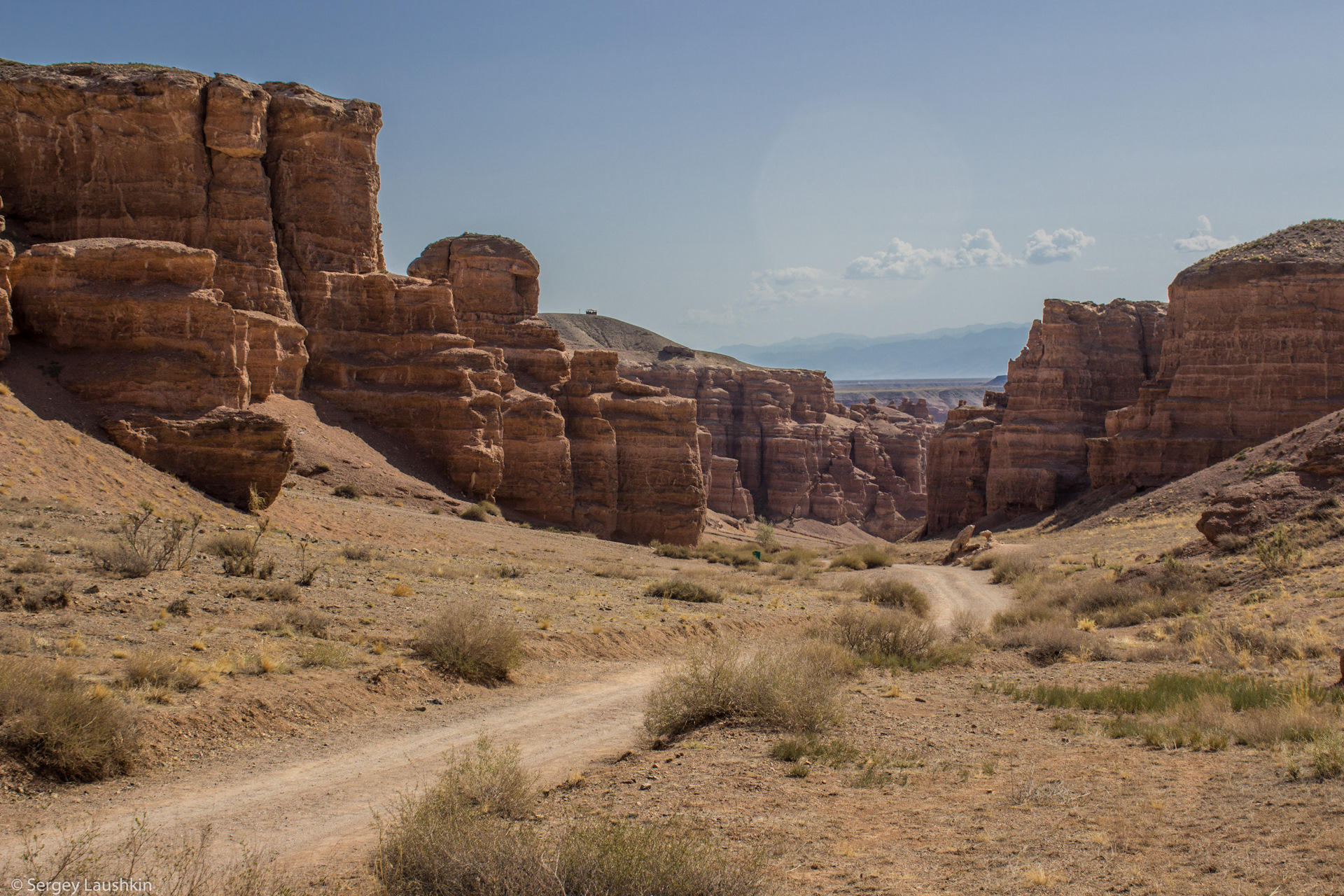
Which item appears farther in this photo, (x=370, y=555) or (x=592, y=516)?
(x=592, y=516)

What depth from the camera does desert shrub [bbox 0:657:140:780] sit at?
8.26m

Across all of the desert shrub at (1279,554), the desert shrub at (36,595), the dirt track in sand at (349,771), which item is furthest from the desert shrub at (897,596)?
the desert shrub at (36,595)

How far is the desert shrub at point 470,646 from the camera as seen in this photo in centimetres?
1362

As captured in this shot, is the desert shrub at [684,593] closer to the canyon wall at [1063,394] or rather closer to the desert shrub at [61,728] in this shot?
the desert shrub at [61,728]

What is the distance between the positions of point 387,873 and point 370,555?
16.0 meters

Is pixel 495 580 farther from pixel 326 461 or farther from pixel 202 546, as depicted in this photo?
pixel 326 461

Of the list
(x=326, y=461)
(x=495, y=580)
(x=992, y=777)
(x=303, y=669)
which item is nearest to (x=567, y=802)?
(x=992, y=777)

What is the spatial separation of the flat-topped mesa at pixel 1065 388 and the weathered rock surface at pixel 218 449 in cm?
4320

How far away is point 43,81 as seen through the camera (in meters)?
34.8

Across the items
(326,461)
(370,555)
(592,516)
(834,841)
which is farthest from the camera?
(592,516)

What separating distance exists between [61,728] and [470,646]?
232 inches

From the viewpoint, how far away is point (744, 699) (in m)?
11.3

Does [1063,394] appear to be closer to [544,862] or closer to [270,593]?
[270,593]

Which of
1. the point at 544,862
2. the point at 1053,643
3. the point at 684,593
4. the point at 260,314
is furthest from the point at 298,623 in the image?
the point at 260,314
